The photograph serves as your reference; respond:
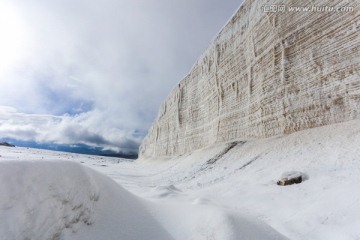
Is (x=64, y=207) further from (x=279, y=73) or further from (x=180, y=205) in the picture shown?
(x=279, y=73)

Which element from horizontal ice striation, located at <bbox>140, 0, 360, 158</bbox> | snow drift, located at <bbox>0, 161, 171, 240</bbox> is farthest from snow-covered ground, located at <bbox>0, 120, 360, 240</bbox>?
horizontal ice striation, located at <bbox>140, 0, 360, 158</bbox>

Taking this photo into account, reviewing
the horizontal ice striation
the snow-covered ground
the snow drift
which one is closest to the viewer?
the snow drift

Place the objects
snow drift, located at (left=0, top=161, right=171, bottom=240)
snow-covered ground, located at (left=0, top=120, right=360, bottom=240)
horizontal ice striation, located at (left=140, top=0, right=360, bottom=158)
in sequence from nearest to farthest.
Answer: snow drift, located at (left=0, top=161, right=171, bottom=240) < snow-covered ground, located at (left=0, top=120, right=360, bottom=240) < horizontal ice striation, located at (left=140, top=0, right=360, bottom=158)

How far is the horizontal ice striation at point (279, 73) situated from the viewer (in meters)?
10.0

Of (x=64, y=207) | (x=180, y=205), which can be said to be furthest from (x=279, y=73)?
(x=64, y=207)

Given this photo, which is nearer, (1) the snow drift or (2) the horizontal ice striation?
(1) the snow drift

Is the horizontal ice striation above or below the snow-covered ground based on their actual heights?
above

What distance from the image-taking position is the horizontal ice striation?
10023 millimetres

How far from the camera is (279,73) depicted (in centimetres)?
1368

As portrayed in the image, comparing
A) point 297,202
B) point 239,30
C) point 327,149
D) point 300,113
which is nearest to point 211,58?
point 239,30

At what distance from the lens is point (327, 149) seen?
8.77m

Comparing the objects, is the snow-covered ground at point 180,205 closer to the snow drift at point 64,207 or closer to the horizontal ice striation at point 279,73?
the snow drift at point 64,207

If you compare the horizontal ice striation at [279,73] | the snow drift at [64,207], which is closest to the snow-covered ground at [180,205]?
the snow drift at [64,207]

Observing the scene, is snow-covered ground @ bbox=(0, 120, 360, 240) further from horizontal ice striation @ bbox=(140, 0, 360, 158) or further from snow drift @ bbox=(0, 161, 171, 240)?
horizontal ice striation @ bbox=(140, 0, 360, 158)
